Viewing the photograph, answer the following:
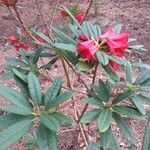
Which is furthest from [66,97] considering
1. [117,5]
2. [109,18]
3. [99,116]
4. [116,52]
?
[117,5]

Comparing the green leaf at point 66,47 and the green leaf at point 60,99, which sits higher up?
the green leaf at point 66,47

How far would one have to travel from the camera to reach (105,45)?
1.39 metres

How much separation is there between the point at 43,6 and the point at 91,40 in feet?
13.8

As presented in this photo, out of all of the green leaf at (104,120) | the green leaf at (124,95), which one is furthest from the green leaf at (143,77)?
the green leaf at (104,120)

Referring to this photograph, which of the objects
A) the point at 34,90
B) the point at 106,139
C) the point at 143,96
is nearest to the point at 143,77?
the point at 143,96

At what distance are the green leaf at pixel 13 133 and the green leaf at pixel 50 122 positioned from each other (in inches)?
1.9

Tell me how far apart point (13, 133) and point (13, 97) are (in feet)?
0.47

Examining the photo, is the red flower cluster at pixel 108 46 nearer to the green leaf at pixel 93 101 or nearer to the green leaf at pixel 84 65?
the green leaf at pixel 84 65

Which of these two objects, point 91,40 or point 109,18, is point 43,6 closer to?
point 109,18

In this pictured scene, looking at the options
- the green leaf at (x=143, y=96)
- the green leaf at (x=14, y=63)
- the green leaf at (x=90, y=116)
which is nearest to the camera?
the green leaf at (x=90, y=116)

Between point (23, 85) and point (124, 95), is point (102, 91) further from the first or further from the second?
point (23, 85)

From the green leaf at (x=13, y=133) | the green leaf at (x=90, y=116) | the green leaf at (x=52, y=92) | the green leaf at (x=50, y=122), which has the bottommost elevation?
the green leaf at (x=90, y=116)

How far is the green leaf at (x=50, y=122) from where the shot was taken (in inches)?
50.1

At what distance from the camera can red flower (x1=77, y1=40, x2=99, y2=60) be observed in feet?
4.42
